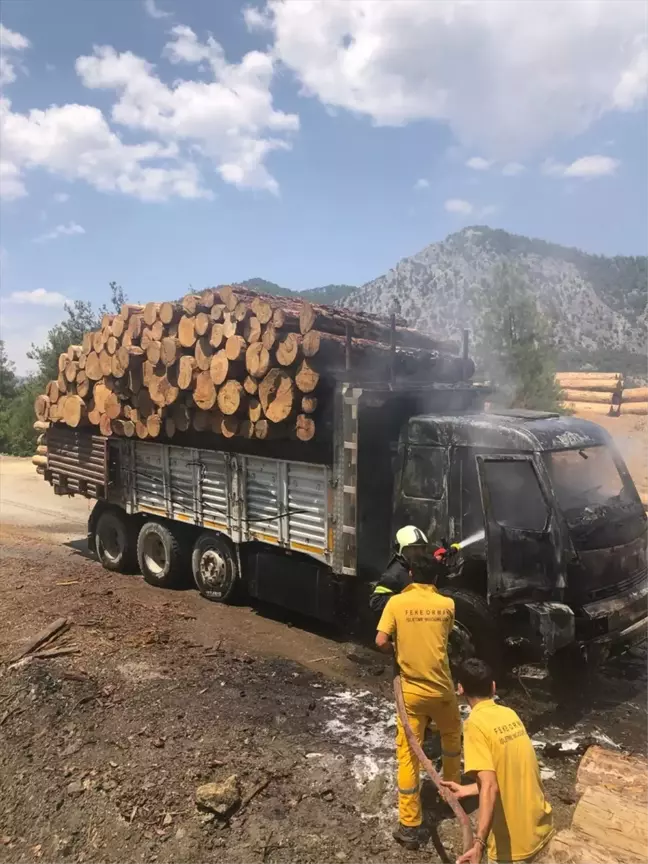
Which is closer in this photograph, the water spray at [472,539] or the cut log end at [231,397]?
the water spray at [472,539]

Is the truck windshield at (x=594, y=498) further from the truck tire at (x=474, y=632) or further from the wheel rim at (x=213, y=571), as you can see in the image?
the wheel rim at (x=213, y=571)

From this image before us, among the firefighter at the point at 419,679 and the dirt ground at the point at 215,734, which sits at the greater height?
the firefighter at the point at 419,679

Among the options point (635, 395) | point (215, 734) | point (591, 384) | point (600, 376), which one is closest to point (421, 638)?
point (215, 734)

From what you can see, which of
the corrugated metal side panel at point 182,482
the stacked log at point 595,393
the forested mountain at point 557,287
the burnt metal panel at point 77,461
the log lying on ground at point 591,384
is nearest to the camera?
the corrugated metal side panel at point 182,482

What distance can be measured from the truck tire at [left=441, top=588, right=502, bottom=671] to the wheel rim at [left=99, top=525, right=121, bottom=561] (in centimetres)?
571

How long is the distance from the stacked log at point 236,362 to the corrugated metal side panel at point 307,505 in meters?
0.39

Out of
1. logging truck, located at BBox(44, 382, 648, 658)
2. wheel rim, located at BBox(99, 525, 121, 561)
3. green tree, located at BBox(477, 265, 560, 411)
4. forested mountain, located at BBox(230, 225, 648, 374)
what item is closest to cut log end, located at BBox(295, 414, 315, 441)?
logging truck, located at BBox(44, 382, 648, 658)

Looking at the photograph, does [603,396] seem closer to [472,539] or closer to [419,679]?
[472,539]

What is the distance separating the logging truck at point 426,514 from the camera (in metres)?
4.95

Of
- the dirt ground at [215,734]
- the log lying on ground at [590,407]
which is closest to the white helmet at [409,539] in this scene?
the dirt ground at [215,734]

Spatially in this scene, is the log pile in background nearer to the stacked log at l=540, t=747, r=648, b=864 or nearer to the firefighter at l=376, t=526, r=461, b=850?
the firefighter at l=376, t=526, r=461, b=850

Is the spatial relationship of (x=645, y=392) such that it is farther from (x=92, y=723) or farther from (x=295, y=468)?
(x=92, y=723)

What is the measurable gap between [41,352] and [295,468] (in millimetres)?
26307

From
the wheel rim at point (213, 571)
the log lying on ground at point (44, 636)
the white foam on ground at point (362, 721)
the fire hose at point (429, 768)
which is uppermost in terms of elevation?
the fire hose at point (429, 768)
